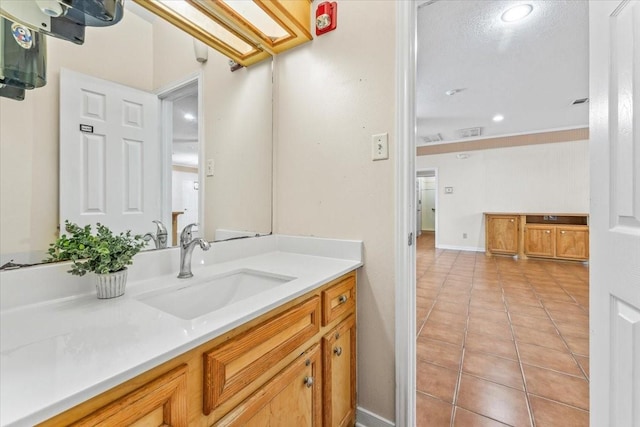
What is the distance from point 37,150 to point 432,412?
77.1 inches

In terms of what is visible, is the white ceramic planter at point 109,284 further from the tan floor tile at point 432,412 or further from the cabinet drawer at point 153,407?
the tan floor tile at point 432,412

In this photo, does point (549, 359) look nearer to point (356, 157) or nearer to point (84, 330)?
point (356, 157)

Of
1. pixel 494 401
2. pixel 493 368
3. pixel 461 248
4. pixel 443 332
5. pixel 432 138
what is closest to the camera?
pixel 494 401

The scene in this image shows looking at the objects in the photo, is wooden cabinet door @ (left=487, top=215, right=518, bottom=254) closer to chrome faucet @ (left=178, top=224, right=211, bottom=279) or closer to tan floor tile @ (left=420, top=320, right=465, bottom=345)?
tan floor tile @ (left=420, top=320, right=465, bottom=345)

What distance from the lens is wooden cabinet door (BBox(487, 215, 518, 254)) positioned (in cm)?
496

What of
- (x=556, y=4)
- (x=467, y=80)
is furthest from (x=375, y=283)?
(x=467, y=80)

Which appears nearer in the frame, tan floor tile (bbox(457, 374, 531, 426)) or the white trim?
the white trim

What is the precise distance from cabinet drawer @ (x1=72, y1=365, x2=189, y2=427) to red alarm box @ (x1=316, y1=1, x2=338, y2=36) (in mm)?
1526

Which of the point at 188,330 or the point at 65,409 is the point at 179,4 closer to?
the point at 188,330

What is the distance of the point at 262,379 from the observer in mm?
737

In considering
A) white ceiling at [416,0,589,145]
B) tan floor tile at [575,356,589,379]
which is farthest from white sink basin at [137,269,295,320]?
white ceiling at [416,0,589,145]

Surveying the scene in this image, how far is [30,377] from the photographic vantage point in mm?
433

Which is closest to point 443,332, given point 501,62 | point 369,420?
point 369,420

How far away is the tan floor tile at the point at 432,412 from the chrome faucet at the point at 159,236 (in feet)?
4.79
